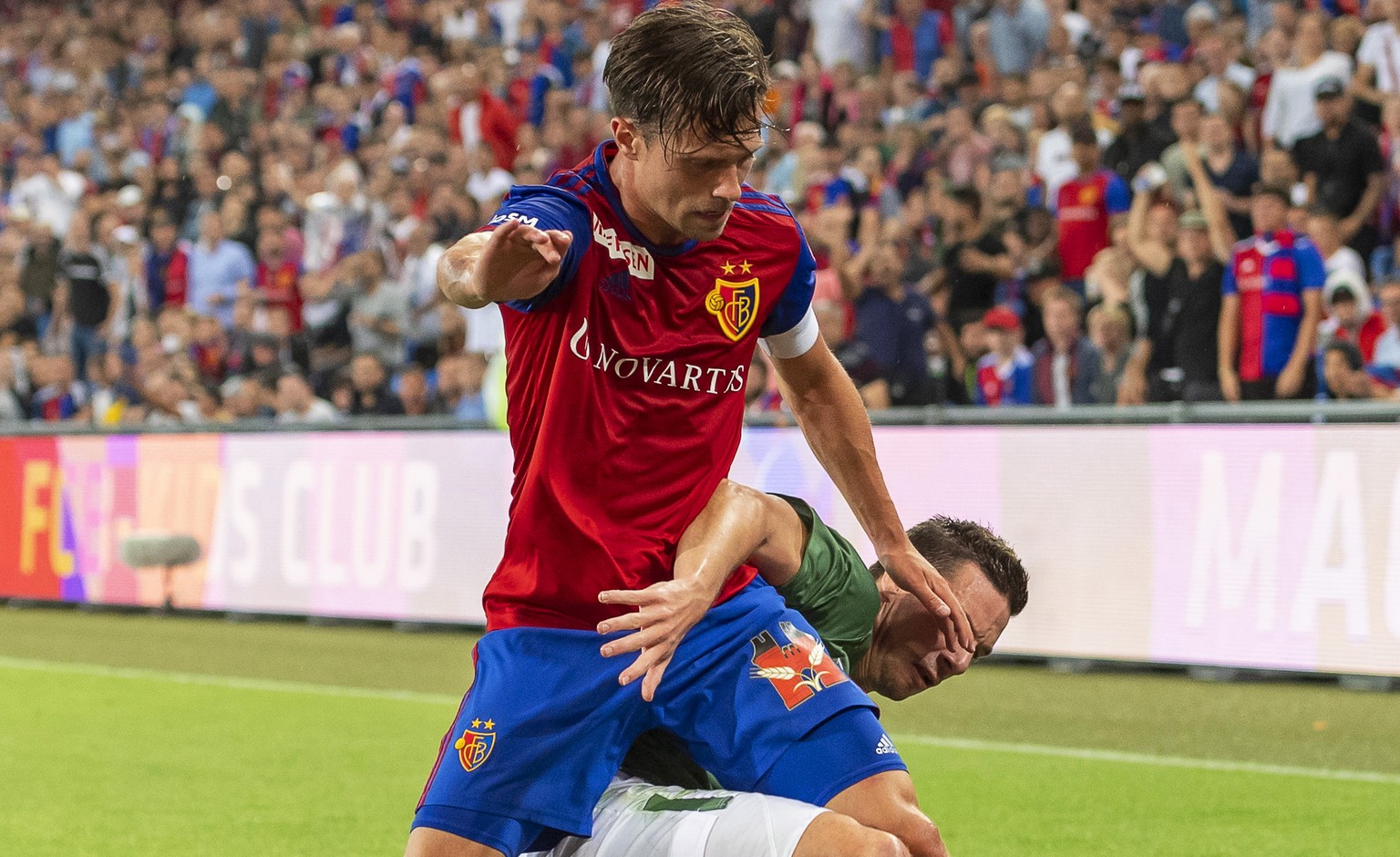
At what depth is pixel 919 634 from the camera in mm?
4191

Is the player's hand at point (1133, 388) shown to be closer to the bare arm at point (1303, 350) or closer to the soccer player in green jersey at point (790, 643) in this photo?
the bare arm at point (1303, 350)

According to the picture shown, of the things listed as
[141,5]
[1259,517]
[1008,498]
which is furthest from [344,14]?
[1259,517]

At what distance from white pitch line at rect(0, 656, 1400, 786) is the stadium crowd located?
9.36 ft

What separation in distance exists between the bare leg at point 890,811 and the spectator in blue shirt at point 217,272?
1370cm

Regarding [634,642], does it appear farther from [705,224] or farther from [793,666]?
[705,224]

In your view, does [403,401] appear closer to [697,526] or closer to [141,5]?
[697,526]

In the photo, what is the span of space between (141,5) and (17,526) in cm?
1178

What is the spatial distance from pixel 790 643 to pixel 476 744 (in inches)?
27.1

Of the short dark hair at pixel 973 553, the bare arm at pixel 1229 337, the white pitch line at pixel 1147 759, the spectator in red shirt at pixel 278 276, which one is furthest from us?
the spectator in red shirt at pixel 278 276

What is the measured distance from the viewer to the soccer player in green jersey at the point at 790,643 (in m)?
3.20

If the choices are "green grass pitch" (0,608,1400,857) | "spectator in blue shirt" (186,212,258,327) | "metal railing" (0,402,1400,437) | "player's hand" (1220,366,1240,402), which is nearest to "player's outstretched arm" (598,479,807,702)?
"green grass pitch" (0,608,1400,857)

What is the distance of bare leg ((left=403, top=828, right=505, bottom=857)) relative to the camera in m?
3.34

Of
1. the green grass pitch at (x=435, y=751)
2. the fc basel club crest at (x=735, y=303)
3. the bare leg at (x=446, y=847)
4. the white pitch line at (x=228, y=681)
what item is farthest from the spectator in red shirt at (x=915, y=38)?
the bare leg at (x=446, y=847)

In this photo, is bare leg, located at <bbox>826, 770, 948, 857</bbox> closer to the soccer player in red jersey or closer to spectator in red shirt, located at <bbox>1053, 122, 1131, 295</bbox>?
the soccer player in red jersey
